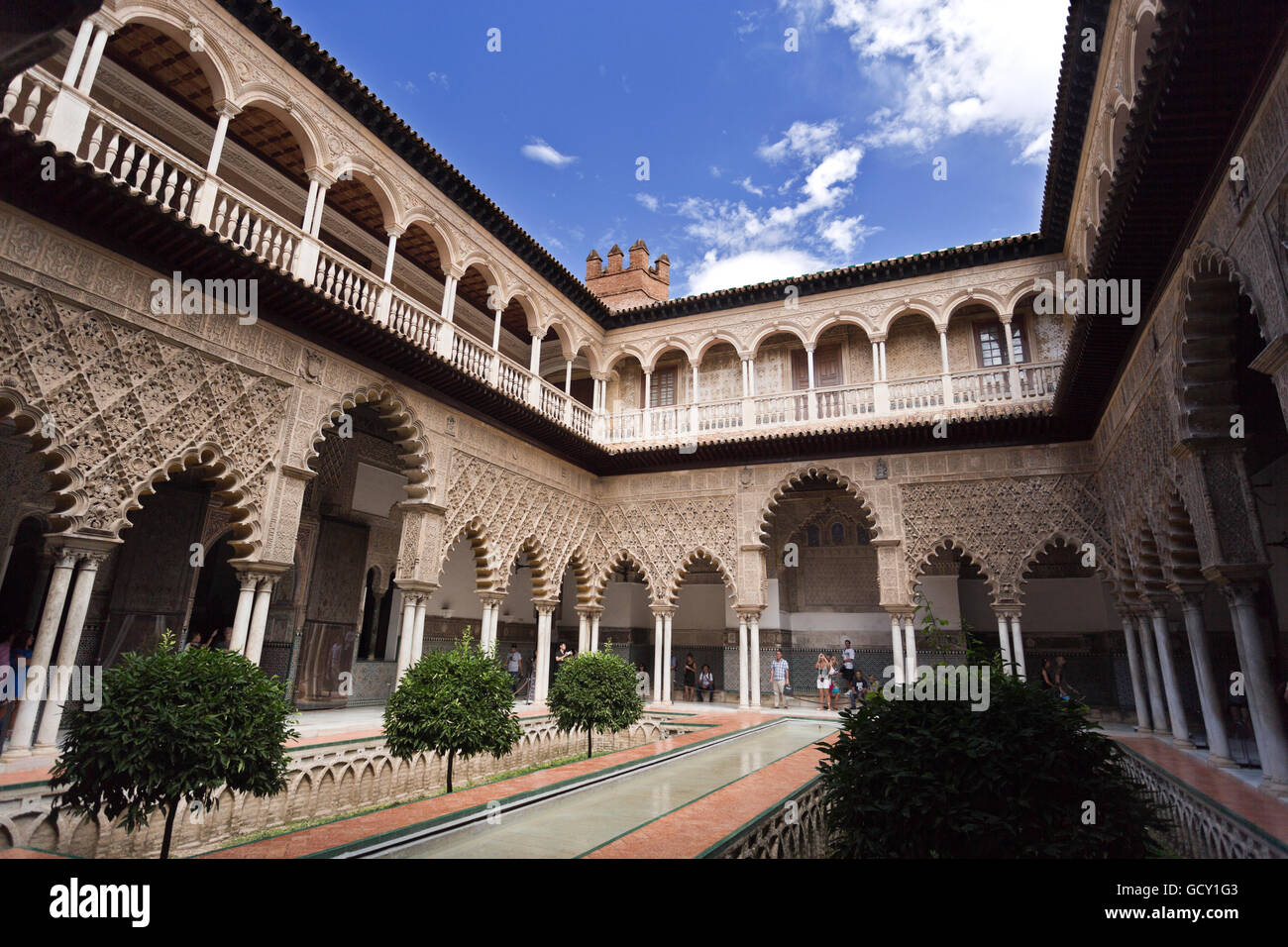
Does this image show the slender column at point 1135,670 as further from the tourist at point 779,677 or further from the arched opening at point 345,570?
the arched opening at point 345,570

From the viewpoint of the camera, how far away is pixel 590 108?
1089 centimetres

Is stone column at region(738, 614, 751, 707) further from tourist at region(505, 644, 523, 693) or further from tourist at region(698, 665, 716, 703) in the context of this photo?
tourist at region(505, 644, 523, 693)

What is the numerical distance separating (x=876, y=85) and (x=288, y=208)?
28.0 ft

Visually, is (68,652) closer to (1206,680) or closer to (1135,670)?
(1206,680)

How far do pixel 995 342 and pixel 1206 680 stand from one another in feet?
23.4

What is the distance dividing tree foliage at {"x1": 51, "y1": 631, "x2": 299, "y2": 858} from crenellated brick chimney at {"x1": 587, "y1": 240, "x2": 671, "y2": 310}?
15345 mm

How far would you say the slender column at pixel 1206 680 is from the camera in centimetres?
618

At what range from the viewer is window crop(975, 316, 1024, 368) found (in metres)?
11.8

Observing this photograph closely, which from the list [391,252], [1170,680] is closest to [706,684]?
[1170,680]

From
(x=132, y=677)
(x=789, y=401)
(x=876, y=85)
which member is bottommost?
(x=132, y=677)

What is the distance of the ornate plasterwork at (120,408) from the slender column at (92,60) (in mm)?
1876

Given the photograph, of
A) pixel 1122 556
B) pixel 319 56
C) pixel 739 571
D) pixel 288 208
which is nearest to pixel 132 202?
pixel 319 56

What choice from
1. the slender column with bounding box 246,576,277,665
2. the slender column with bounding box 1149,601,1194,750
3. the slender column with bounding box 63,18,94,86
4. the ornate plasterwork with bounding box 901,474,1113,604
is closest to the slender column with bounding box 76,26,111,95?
the slender column with bounding box 63,18,94,86

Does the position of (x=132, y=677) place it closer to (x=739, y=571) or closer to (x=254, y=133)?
(x=254, y=133)
